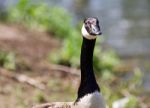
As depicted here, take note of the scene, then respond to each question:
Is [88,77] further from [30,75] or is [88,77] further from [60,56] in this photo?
[60,56]

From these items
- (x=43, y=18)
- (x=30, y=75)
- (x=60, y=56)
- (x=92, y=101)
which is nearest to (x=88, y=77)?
(x=92, y=101)

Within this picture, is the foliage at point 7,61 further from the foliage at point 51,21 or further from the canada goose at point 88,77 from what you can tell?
the canada goose at point 88,77

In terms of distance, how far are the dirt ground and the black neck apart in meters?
2.30

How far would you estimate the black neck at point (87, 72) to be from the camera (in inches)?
222

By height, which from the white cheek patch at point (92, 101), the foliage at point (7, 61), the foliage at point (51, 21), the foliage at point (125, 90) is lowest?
the white cheek patch at point (92, 101)

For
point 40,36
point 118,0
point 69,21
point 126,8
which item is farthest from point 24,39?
point 118,0

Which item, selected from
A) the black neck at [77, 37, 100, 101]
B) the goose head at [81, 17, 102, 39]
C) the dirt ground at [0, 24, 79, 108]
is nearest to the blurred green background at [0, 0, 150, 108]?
the dirt ground at [0, 24, 79, 108]

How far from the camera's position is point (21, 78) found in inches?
352

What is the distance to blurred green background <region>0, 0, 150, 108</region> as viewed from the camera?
8.62 metres

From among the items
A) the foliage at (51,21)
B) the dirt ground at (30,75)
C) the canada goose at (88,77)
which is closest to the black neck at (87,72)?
the canada goose at (88,77)

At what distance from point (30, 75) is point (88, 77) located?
11.9 feet

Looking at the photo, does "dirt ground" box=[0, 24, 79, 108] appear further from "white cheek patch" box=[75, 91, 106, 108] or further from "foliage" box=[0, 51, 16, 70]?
"white cheek patch" box=[75, 91, 106, 108]

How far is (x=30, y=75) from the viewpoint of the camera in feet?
30.5

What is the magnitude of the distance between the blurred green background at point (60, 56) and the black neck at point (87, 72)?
1740 millimetres
